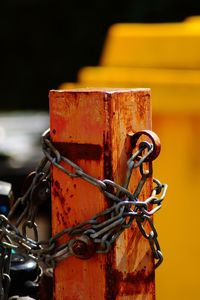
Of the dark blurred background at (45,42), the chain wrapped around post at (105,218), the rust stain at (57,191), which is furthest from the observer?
the dark blurred background at (45,42)

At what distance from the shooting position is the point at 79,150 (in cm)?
238

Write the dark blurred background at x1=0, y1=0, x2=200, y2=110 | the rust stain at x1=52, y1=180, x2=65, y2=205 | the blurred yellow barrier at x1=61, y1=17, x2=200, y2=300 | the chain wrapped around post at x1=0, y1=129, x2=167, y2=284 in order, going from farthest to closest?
the dark blurred background at x1=0, y1=0, x2=200, y2=110
the blurred yellow barrier at x1=61, y1=17, x2=200, y2=300
the rust stain at x1=52, y1=180, x2=65, y2=205
the chain wrapped around post at x1=0, y1=129, x2=167, y2=284

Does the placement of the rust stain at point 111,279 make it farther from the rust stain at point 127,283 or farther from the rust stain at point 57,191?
the rust stain at point 57,191

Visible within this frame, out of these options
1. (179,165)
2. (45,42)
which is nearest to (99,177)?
(179,165)

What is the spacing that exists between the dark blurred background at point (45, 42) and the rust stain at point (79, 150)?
10.0m

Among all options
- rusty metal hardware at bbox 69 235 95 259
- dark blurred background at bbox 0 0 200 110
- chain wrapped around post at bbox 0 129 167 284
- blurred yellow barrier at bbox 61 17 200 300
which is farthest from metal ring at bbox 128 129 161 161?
dark blurred background at bbox 0 0 200 110

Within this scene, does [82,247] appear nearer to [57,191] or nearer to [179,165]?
[57,191]

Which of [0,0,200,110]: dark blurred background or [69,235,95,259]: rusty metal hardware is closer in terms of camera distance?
[69,235,95,259]: rusty metal hardware

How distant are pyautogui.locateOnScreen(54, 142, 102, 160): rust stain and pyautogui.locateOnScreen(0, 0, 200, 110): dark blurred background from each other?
10011 mm

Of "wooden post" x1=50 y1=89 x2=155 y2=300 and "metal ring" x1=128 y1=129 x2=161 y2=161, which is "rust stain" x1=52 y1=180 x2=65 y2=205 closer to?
"wooden post" x1=50 y1=89 x2=155 y2=300

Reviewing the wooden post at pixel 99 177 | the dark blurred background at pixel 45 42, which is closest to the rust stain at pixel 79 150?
the wooden post at pixel 99 177

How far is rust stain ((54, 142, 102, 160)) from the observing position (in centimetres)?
236

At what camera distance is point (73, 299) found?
244 centimetres

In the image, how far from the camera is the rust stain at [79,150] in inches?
92.8
